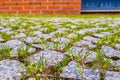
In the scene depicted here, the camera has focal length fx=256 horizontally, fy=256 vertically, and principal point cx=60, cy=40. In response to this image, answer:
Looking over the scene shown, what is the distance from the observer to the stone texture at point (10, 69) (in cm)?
154

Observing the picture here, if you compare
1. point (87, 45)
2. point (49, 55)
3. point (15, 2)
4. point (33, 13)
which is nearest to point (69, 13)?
point (33, 13)

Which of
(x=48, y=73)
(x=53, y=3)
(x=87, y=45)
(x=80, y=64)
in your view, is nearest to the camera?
(x=48, y=73)

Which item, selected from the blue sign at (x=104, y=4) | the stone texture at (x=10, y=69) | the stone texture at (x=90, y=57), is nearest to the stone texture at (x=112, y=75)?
the stone texture at (x=90, y=57)

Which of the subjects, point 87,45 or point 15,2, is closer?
point 87,45

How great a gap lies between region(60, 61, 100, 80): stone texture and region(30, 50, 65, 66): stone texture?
0.50 ft

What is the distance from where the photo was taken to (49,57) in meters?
1.97

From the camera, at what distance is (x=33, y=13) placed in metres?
6.55

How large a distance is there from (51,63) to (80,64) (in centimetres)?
21

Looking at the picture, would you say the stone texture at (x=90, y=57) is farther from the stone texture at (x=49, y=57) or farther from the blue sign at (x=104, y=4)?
the blue sign at (x=104, y=4)

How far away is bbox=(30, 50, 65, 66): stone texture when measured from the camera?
185 centimetres

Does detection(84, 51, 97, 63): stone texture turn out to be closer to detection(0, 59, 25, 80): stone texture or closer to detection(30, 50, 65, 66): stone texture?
detection(30, 50, 65, 66): stone texture

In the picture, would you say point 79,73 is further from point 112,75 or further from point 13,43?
point 13,43

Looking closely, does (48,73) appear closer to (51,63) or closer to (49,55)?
(51,63)

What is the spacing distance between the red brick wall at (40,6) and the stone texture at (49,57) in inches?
174
